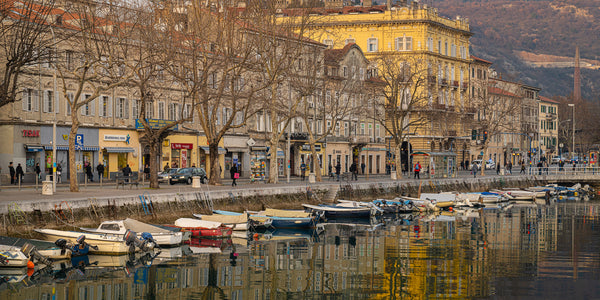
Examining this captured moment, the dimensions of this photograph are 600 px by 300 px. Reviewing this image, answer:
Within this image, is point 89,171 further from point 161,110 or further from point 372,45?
point 372,45

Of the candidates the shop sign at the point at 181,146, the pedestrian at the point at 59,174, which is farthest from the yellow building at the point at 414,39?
the pedestrian at the point at 59,174

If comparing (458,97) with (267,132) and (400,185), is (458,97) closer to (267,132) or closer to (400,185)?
(267,132)

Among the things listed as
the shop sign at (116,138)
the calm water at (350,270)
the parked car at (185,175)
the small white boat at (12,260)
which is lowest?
the calm water at (350,270)

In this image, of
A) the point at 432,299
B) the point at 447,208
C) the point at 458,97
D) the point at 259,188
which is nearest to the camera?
the point at 432,299

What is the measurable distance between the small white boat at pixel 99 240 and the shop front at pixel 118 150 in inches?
1473

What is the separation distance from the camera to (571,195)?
108 metres

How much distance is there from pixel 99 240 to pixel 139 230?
316 centimetres

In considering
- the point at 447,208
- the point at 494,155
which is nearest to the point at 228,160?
the point at 447,208

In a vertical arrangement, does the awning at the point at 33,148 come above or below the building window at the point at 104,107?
below

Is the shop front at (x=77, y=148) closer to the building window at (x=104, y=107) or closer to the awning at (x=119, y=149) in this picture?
the awning at (x=119, y=149)

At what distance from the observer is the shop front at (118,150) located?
80.1 metres

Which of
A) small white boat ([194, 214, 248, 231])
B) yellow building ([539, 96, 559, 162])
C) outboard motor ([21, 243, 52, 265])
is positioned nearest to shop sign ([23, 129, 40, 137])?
small white boat ([194, 214, 248, 231])

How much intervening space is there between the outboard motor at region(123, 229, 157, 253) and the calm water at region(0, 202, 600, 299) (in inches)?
40.6

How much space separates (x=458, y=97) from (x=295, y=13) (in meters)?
79.0
